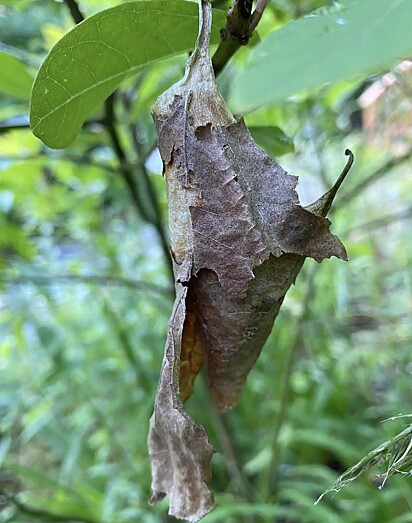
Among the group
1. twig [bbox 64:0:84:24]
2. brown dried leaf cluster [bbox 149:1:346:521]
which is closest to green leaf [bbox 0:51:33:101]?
twig [bbox 64:0:84:24]

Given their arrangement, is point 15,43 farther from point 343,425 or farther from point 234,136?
point 343,425

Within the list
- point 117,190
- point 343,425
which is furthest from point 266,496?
point 117,190

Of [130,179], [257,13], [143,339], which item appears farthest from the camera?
[143,339]

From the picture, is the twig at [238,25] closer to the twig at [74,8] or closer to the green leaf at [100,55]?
the green leaf at [100,55]

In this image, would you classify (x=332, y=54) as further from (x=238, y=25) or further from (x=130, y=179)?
(x=130, y=179)

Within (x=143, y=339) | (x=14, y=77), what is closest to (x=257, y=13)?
(x=14, y=77)
